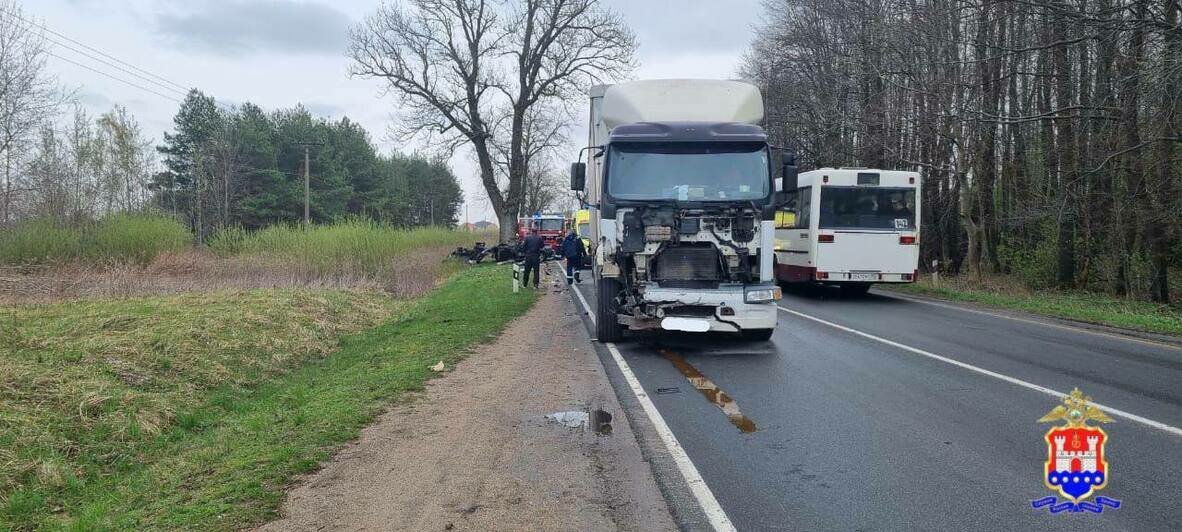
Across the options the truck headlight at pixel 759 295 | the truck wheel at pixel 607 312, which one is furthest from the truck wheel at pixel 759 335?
the truck wheel at pixel 607 312

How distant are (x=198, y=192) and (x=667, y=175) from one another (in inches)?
1585

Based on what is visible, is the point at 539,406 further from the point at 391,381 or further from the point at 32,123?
the point at 32,123

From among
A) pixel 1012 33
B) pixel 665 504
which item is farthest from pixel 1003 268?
pixel 665 504

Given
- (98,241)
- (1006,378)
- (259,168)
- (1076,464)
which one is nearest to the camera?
(1076,464)

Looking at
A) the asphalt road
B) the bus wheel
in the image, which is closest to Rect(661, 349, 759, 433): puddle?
the asphalt road

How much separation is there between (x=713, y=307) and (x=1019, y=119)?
398 inches

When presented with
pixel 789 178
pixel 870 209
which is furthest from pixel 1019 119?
pixel 789 178

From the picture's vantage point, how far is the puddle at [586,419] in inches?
266

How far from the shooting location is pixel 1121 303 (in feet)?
61.7

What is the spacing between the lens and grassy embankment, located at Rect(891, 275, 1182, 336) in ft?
47.5

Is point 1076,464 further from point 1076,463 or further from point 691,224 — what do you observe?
point 691,224

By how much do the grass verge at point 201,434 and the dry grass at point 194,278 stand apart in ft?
24.6

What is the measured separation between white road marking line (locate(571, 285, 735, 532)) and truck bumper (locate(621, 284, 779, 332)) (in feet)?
5.13

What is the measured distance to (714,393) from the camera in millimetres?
8172
